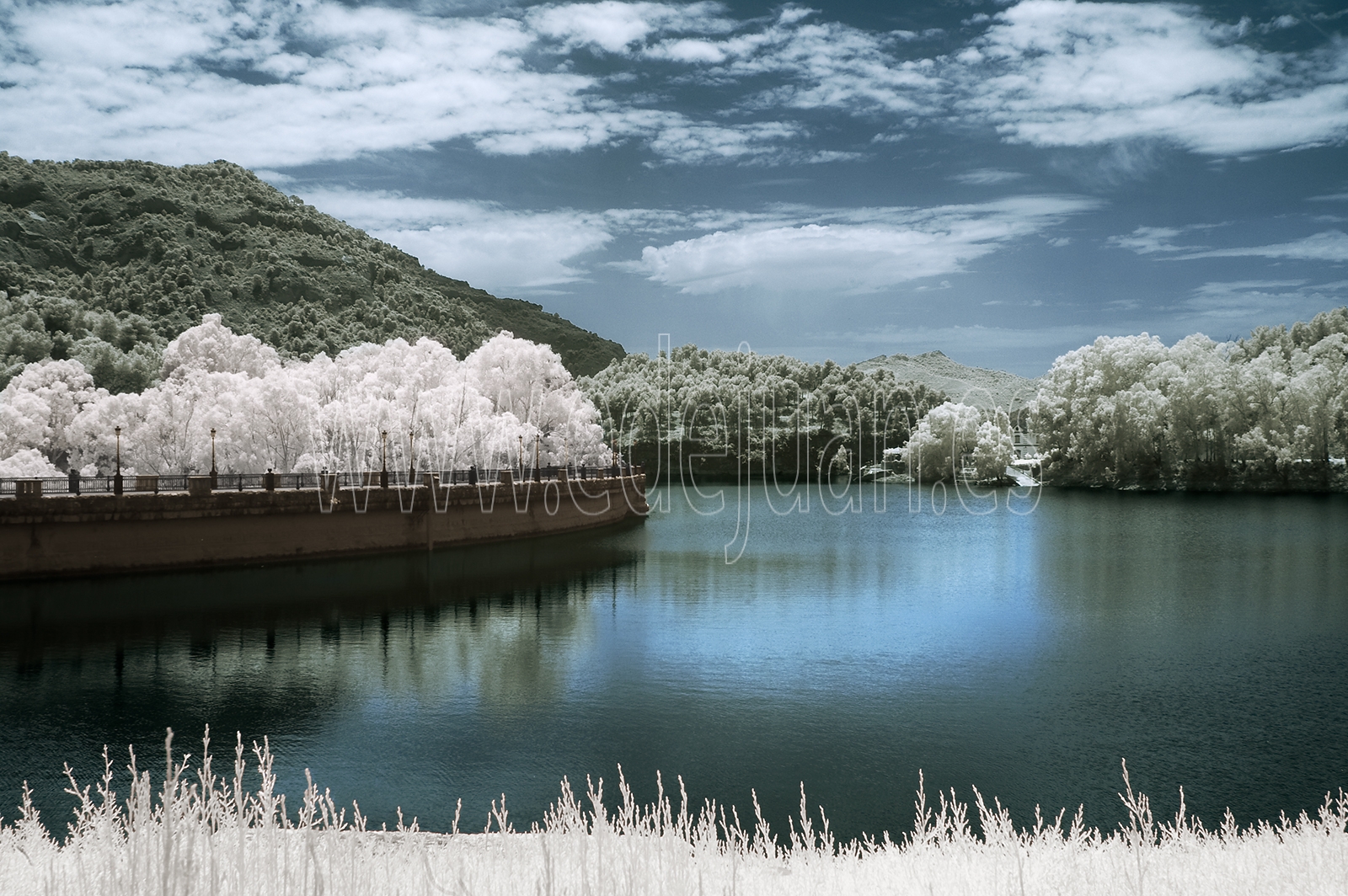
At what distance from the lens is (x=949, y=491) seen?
103 meters

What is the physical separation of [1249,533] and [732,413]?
269ft

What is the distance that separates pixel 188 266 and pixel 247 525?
9460 centimetres

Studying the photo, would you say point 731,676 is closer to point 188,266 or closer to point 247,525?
point 247,525

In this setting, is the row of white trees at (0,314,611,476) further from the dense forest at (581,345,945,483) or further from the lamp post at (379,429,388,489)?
the dense forest at (581,345,945,483)

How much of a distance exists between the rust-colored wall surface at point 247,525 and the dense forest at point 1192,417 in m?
62.1

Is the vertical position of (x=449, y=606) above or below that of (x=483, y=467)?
below

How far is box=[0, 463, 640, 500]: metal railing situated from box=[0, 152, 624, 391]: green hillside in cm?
3518

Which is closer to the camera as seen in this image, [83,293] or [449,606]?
[449,606]

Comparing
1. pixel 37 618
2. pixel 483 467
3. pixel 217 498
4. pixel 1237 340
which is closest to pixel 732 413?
pixel 1237 340

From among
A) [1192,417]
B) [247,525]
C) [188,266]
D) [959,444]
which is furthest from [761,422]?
[247,525]

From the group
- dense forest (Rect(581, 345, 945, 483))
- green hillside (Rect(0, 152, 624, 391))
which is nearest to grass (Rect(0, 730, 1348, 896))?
green hillside (Rect(0, 152, 624, 391))

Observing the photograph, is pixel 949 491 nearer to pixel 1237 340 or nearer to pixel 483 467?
pixel 1237 340

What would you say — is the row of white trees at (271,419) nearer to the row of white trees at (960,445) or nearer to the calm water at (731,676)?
the calm water at (731,676)

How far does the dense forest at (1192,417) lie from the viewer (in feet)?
301
